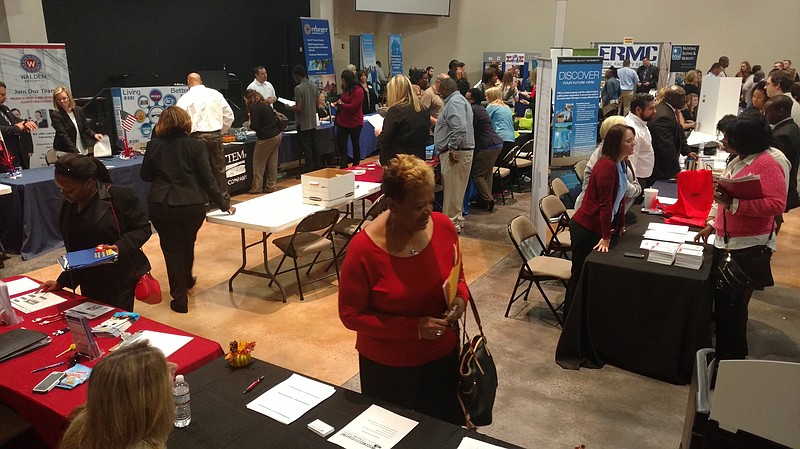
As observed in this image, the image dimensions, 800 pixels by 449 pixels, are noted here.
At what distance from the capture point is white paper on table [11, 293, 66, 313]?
2748 mm

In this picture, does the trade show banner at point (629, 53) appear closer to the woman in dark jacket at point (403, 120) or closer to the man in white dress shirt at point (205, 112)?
the woman in dark jacket at point (403, 120)

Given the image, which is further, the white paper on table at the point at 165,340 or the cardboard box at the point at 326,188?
the cardboard box at the point at 326,188

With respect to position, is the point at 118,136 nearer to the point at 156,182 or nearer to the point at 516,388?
the point at 156,182

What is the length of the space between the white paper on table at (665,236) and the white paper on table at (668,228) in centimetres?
6

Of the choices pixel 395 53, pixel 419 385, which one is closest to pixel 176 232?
pixel 419 385

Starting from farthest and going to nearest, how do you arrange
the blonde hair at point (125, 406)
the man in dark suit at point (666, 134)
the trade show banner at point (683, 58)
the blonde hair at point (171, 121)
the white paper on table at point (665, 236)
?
1. the trade show banner at point (683, 58)
2. the man in dark suit at point (666, 134)
3. the blonde hair at point (171, 121)
4. the white paper on table at point (665, 236)
5. the blonde hair at point (125, 406)

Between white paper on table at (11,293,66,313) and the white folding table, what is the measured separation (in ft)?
5.14

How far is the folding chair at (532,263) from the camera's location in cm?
405

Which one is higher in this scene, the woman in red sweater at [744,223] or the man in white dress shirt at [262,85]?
the man in white dress shirt at [262,85]

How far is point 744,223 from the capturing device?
10.6 feet

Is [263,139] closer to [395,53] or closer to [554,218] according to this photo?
[554,218]

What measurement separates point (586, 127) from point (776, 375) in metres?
4.40

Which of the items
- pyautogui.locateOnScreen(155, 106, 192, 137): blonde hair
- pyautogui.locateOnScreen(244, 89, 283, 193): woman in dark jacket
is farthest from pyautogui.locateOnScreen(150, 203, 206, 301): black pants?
pyautogui.locateOnScreen(244, 89, 283, 193): woman in dark jacket

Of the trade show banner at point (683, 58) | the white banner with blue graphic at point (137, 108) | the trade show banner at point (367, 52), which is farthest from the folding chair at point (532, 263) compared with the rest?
the trade show banner at point (683, 58)
